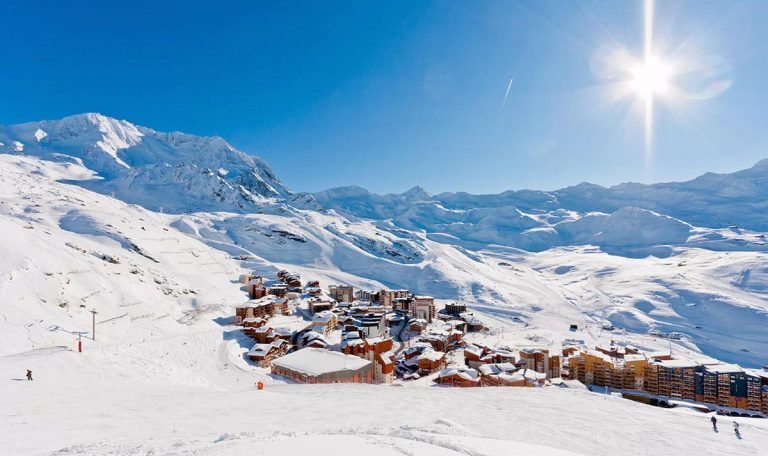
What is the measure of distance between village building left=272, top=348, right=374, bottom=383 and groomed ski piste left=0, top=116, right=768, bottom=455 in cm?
171

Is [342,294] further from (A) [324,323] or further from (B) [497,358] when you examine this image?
(B) [497,358]

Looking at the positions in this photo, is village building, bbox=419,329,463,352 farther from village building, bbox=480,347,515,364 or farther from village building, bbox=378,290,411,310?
village building, bbox=378,290,411,310

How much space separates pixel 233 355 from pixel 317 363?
355 inches

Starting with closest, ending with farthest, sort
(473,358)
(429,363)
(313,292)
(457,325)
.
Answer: (429,363) < (473,358) < (457,325) < (313,292)

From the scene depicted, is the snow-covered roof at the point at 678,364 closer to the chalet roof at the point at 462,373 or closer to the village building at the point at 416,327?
the chalet roof at the point at 462,373

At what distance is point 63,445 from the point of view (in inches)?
394

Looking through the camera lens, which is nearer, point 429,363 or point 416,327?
point 429,363

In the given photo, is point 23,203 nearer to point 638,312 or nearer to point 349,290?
point 349,290

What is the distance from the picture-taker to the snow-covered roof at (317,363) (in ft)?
100

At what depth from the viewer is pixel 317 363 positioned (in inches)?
1264

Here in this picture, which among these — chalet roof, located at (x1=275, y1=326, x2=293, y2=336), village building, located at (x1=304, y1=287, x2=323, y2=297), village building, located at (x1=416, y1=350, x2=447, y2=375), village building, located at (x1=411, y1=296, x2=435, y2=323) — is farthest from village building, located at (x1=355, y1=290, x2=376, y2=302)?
village building, located at (x1=416, y1=350, x2=447, y2=375)

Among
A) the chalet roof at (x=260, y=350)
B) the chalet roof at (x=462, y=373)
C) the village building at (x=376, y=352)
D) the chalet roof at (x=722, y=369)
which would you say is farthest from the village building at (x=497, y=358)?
the chalet roof at (x=260, y=350)

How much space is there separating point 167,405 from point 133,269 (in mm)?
45411

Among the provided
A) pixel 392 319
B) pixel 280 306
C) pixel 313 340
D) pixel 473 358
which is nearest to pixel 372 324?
pixel 392 319
